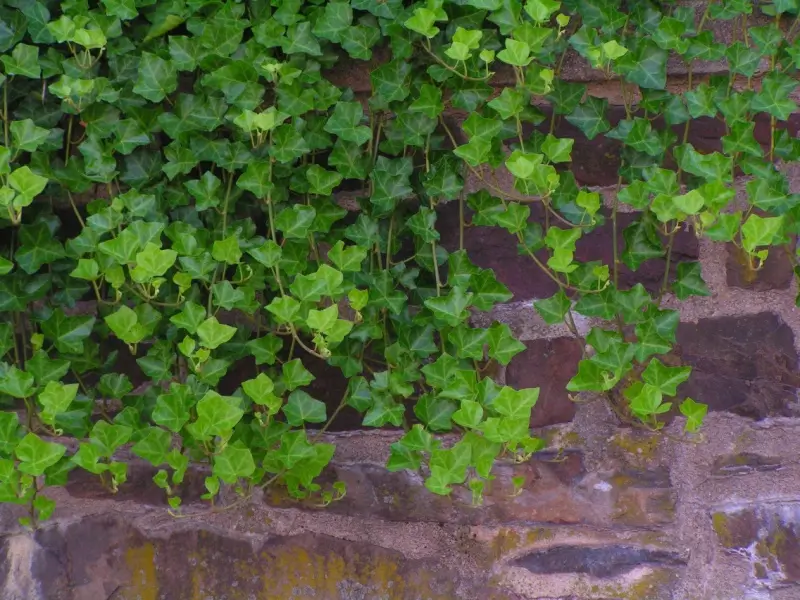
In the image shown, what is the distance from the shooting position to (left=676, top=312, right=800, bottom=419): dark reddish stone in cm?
125

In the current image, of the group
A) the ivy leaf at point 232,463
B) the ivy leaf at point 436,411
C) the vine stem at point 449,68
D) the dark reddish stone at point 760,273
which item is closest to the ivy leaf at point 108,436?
the ivy leaf at point 232,463

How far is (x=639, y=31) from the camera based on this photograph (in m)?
1.23

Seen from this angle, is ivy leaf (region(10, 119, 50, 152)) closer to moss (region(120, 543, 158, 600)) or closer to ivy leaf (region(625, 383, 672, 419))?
moss (region(120, 543, 158, 600))

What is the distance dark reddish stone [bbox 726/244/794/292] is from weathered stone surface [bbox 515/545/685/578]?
38cm

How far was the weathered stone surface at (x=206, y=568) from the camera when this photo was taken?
1.26 m

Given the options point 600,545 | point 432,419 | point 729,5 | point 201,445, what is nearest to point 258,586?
point 201,445

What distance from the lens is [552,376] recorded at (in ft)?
4.16

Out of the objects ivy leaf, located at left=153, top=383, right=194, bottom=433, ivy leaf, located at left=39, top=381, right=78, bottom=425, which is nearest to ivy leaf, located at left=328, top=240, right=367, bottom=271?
ivy leaf, located at left=153, top=383, right=194, bottom=433

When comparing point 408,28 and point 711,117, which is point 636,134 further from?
point 408,28

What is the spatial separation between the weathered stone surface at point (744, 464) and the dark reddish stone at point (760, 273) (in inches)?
9.0

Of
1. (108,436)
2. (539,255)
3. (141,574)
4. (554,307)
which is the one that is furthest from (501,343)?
(141,574)

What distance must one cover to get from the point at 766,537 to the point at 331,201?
736mm

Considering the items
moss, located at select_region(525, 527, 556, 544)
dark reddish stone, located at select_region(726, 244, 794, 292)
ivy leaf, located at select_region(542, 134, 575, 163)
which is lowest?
moss, located at select_region(525, 527, 556, 544)

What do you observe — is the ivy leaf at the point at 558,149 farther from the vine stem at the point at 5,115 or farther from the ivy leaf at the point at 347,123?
the vine stem at the point at 5,115
